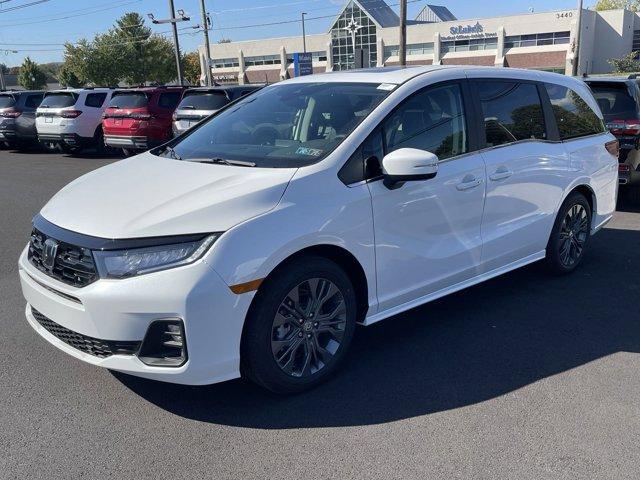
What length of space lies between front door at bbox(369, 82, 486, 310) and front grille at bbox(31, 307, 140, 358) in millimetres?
1530

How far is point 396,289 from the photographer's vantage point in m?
3.92

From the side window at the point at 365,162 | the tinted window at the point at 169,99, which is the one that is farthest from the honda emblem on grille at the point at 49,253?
the tinted window at the point at 169,99

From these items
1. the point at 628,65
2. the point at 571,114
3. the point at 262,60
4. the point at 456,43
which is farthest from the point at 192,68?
the point at 571,114

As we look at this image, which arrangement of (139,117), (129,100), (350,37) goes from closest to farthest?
(139,117), (129,100), (350,37)

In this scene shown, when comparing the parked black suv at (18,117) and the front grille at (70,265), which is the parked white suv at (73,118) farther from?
the front grille at (70,265)

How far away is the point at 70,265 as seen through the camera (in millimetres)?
3236

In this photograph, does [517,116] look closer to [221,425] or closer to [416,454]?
[416,454]

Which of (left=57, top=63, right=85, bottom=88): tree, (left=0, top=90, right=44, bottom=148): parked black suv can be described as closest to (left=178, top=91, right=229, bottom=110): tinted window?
(left=0, top=90, right=44, bottom=148): parked black suv

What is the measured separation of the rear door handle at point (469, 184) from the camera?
4.20 m

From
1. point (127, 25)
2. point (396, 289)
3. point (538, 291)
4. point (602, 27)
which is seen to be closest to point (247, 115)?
point (396, 289)

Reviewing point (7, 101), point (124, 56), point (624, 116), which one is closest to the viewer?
point (624, 116)

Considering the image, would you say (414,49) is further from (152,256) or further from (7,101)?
(152,256)

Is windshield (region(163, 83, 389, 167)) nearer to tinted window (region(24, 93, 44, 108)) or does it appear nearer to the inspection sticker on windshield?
the inspection sticker on windshield

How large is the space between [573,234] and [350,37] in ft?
249
